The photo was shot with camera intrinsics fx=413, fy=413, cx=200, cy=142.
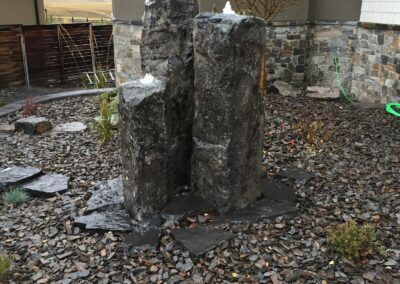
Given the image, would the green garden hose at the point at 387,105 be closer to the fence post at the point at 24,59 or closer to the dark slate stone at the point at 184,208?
the dark slate stone at the point at 184,208

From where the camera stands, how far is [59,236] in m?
3.24

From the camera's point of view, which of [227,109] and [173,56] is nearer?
[227,109]

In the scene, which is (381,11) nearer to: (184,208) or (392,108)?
(392,108)

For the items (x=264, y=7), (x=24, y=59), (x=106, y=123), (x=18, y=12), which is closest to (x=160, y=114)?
(x=106, y=123)

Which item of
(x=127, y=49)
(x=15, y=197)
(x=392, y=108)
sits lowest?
(x=15, y=197)

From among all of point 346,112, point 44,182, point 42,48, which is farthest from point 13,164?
point 42,48

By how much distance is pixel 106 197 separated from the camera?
366 centimetres

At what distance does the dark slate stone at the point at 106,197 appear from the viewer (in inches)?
139

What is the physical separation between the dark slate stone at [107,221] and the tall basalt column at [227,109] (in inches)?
26.2

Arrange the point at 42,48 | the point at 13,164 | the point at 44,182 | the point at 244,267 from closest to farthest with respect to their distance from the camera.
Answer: the point at 244,267, the point at 44,182, the point at 13,164, the point at 42,48

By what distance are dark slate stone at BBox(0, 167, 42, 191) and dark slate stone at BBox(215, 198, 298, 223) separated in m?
2.17

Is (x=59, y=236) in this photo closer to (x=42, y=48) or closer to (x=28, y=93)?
(x=28, y=93)

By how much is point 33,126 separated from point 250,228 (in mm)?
3942

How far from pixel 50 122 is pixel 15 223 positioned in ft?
9.48
